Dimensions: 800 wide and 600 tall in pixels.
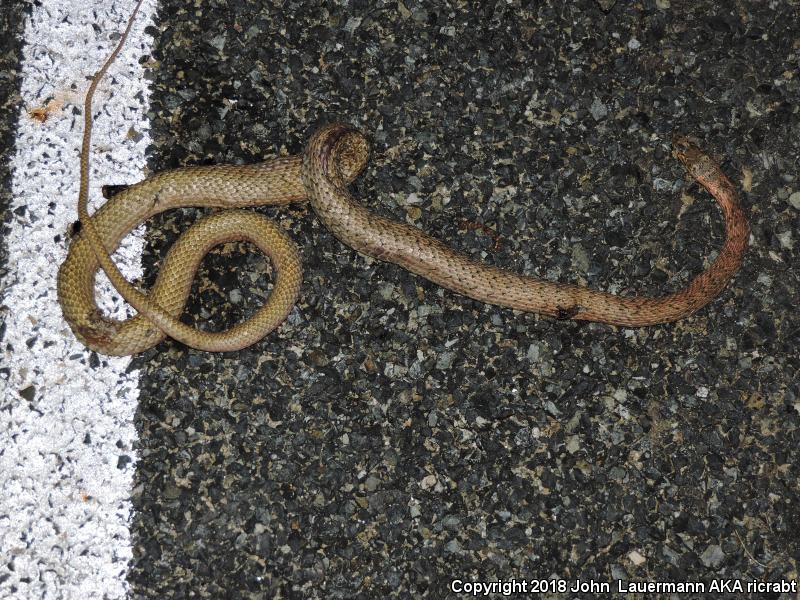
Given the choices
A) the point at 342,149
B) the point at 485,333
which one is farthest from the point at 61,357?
the point at 485,333

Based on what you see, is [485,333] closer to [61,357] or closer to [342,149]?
[342,149]

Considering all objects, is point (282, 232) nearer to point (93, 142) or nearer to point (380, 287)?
point (380, 287)

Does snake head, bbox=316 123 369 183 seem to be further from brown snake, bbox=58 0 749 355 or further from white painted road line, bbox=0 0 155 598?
white painted road line, bbox=0 0 155 598

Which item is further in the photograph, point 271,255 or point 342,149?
point 342,149

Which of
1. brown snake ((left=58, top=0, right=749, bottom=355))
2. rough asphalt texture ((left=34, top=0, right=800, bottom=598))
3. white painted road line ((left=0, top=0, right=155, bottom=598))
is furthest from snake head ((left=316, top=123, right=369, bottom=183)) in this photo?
white painted road line ((left=0, top=0, right=155, bottom=598))

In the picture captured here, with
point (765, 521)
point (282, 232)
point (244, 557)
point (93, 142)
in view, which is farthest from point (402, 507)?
point (93, 142)
